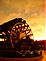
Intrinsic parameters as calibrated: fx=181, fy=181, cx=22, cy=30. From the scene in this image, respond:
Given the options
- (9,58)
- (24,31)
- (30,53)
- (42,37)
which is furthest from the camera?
(42,37)


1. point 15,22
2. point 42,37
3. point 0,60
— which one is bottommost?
point 0,60

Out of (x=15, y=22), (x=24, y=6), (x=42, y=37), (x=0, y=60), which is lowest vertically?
(x=0, y=60)

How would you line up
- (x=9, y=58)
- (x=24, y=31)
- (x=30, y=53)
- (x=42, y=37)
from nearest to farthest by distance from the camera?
(x=9, y=58) < (x=30, y=53) < (x=24, y=31) < (x=42, y=37)

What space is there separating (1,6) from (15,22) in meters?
1.67

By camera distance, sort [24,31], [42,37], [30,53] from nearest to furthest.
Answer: [30,53] < [24,31] < [42,37]

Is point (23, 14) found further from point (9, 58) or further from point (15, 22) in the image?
point (9, 58)

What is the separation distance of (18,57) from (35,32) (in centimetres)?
191

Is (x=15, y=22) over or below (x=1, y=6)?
below

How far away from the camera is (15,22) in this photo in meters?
3.46

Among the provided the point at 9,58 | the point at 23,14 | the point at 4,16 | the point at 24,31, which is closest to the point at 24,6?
the point at 23,14

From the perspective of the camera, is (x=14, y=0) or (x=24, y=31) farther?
(x=14, y=0)

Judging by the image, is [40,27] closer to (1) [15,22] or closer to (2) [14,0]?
(2) [14,0]

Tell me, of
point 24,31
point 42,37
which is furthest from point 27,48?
point 42,37

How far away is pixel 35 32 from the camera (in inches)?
196
